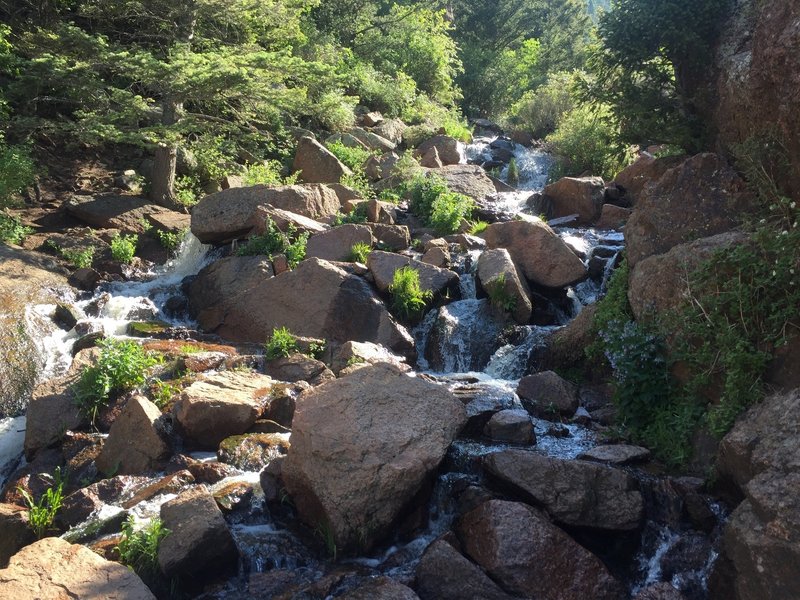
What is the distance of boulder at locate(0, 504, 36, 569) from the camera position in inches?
240

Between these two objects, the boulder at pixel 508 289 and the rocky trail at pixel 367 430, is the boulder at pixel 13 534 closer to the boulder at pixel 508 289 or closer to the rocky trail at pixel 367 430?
the rocky trail at pixel 367 430

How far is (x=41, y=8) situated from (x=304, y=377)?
1150 centimetres

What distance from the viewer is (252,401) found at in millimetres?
7480

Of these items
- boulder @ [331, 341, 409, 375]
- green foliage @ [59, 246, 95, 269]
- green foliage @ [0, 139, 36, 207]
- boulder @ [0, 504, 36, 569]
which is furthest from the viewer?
green foliage @ [0, 139, 36, 207]

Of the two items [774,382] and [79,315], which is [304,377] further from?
[774,382]

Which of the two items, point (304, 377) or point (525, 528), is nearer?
point (525, 528)

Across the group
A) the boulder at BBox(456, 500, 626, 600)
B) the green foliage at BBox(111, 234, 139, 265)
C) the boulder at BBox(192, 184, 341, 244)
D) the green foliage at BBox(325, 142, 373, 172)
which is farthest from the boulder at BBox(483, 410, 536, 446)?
the green foliage at BBox(325, 142, 373, 172)

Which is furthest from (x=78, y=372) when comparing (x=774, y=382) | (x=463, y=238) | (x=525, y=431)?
(x=774, y=382)

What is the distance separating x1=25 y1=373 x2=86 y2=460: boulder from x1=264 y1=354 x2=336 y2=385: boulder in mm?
2254

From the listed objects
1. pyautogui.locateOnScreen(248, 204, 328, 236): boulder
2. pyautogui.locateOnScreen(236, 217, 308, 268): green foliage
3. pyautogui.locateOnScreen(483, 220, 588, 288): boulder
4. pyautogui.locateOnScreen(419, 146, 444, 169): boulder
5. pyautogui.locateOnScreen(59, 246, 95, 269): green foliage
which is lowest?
pyautogui.locateOnScreen(59, 246, 95, 269): green foliage

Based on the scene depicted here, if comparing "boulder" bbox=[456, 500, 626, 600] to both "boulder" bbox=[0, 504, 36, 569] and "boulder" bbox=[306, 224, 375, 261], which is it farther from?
"boulder" bbox=[306, 224, 375, 261]

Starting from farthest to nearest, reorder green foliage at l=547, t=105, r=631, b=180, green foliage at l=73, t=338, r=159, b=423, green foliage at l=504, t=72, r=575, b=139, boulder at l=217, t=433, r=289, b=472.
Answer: green foliage at l=504, t=72, r=575, b=139
green foliage at l=547, t=105, r=631, b=180
green foliage at l=73, t=338, r=159, b=423
boulder at l=217, t=433, r=289, b=472

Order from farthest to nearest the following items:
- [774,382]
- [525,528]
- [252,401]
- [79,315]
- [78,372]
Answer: [79,315] < [78,372] < [252,401] < [774,382] < [525,528]

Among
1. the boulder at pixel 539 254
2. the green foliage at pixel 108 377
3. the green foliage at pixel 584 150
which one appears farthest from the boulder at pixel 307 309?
the green foliage at pixel 584 150
